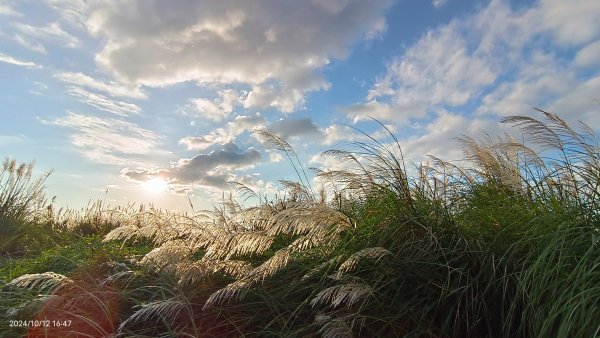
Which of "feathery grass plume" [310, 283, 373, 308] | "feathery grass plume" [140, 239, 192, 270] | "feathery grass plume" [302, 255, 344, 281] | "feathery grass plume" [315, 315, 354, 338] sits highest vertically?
"feathery grass plume" [140, 239, 192, 270]

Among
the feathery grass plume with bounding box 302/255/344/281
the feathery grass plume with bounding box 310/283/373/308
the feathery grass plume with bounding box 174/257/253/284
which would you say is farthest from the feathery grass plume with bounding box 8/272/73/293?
the feathery grass plume with bounding box 310/283/373/308

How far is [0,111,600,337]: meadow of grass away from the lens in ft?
9.69

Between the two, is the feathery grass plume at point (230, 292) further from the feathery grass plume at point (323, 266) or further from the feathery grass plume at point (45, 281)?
the feathery grass plume at point (45, 281)

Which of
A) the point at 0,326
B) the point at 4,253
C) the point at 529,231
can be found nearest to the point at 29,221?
the point at 4,253

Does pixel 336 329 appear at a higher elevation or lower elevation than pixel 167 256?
lower

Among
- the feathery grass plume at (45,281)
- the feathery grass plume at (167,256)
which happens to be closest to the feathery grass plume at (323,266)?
the feathery grass plume at (167,256)

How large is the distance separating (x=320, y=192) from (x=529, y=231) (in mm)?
2228

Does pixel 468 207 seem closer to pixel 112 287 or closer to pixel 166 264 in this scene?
pixel 166 264

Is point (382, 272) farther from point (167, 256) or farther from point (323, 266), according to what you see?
point (167, 256)

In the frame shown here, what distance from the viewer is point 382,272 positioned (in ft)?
10.8

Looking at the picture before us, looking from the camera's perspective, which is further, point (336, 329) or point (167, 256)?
point (167, 256)

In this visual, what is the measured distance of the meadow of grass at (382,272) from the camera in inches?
116

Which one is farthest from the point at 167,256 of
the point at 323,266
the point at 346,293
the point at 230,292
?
the point at 346,293

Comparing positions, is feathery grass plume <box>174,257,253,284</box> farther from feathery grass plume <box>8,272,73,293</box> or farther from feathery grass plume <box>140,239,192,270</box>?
feathery grass plume <box>8,272,73,293</box>
